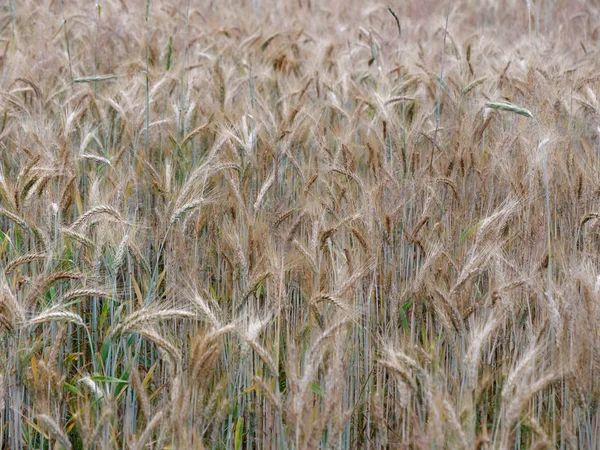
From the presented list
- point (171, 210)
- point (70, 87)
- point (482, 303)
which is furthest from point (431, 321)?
point (70, 87)

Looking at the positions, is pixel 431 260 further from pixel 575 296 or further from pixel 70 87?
pixel 70 87

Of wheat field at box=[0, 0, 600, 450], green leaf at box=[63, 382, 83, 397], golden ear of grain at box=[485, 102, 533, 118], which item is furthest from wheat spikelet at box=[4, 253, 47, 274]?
golden ear of grain at box=[485, 102, 533, 118]

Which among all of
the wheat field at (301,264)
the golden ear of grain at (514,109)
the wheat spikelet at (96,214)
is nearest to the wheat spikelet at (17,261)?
the wheat field at (301,264)

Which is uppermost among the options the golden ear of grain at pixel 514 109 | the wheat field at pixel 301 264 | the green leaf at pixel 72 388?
the golden ear of grain at pixel 514 109

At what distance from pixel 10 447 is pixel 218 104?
1892mm

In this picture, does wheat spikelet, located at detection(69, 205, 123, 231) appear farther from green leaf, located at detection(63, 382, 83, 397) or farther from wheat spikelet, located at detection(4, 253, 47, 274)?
green leaf, located at detection(63, 382, 83, 397)

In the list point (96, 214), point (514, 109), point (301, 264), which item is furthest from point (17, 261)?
point (514, 109)

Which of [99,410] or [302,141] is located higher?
[302,141]

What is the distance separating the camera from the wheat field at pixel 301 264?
1611mm

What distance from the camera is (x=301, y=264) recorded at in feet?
7.02

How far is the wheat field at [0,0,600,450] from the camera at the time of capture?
1.61m

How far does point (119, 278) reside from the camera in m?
2.49

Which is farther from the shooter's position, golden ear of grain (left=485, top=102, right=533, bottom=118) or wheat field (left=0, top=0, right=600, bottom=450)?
golden ear of grain (left=485, top=102, right=533, bottom=118)

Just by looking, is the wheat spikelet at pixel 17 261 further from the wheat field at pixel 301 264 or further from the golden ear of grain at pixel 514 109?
the golden ear of grain at pixel 514 109
